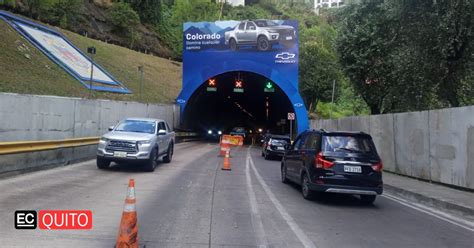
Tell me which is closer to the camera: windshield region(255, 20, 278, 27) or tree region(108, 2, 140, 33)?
windshield region(255, 20, 278, 27)

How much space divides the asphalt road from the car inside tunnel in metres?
29.3

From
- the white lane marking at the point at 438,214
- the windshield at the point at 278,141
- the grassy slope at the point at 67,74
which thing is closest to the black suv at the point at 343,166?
the white lane marking at the point at 438,214

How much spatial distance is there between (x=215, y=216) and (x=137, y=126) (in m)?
8.74

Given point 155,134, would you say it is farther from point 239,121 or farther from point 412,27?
point 239,121

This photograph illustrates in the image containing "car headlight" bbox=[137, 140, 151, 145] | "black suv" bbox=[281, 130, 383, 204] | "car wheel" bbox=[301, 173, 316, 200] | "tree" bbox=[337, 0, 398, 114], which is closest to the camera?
"black suv" bbox=[281, 130, 383, 204]

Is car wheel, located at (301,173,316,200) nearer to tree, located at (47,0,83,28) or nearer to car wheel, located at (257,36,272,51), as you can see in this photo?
car wheel, located at (257,36,272,51)

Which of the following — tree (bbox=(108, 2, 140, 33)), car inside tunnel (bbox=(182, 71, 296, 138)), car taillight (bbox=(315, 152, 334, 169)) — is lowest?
car taillight (bbox=(315, 152, 334, 169))

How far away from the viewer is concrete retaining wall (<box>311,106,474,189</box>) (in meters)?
12.3

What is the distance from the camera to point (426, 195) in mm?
11508

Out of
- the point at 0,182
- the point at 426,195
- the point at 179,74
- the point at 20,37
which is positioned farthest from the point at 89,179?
the point at 179,74

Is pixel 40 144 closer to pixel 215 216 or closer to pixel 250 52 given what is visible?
pixel 215 216

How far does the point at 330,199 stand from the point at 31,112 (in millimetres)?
9883

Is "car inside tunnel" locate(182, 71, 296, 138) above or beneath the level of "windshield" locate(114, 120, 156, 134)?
above

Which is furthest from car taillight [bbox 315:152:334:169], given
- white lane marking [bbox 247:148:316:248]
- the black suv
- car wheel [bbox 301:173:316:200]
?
white lane marking [bbox 247:148:316:248]
